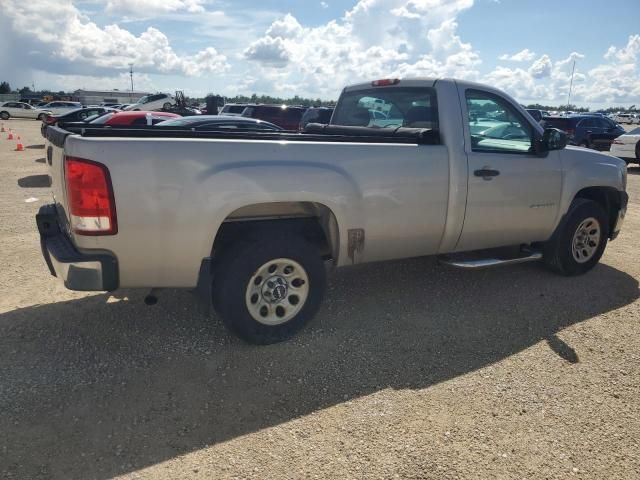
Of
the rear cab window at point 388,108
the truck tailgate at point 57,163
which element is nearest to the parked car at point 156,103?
the rear cab window at point 388,108

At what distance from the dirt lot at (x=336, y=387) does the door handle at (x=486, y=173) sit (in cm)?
120

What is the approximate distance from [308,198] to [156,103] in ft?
95.1

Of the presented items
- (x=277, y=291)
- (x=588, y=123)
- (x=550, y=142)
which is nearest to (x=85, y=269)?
(x=277, y=291)

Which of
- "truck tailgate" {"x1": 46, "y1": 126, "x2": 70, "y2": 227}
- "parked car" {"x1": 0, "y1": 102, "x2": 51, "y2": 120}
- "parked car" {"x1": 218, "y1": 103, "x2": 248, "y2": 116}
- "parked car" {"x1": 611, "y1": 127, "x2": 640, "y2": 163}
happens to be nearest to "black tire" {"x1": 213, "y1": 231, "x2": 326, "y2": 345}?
"truck tailgate" {"x1": 46, "y1": 126, "x2": 70, "y2": 227}

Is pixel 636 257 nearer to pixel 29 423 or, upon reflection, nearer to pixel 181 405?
pixel 181 405

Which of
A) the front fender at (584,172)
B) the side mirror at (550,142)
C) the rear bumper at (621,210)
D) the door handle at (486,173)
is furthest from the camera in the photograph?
the rear bumper at (621,210)

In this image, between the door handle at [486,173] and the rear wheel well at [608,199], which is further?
the rear wheel well at [608,199]

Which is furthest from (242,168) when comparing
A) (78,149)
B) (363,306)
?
(363,306)

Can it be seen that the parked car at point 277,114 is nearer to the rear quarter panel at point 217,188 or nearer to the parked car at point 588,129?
the parked car at point 588,129

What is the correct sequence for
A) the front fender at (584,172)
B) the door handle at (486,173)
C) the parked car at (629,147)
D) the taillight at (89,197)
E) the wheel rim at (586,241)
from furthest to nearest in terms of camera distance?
1. the parked car at (629,147)
2. the wheel rim at (586,241)
3. the front fender at (584,172)
4. the door handle at (486,173)
5. the taillight at (89,197)

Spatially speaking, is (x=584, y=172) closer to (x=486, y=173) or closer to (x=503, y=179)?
(x=503, y=179)

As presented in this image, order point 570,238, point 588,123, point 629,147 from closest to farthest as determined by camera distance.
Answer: point 570,238
point 629,147
point 588,123

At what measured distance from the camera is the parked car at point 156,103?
2856 cm

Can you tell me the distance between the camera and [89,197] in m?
2.86
